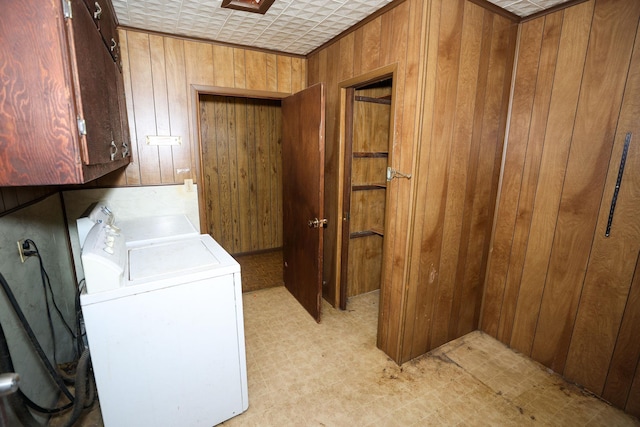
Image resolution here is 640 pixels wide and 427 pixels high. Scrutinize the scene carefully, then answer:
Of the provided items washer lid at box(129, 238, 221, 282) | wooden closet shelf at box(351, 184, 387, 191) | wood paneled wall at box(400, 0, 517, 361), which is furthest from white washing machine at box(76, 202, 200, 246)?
wood paneled wall at box(400, 0, 517, 361)

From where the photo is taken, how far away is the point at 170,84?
2.44 m

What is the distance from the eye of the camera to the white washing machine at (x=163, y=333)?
4.27ft

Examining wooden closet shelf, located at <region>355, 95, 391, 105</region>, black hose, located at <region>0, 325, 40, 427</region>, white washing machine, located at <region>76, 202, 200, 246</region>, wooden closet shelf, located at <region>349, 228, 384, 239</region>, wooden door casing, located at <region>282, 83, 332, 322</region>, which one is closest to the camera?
black hose, located at <region>0, 325, 40, 427</region>

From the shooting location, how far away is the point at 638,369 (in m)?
1.70

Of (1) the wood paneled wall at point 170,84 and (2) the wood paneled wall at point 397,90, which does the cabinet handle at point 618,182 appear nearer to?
(2) the wood paneled wall at point 397,90

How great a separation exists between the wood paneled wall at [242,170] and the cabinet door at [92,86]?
7.63 feet

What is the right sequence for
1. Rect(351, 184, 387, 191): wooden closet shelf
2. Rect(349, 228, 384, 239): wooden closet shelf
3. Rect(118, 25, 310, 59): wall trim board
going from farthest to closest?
Rect(349, 228, 384, 239): wooden closet shelf
Rect(351, 184, 387, 191): wooden closet shelf
Rect(118, 25, 310, 59): wall trim board

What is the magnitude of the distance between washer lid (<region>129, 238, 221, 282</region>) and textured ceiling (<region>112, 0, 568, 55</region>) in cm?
150

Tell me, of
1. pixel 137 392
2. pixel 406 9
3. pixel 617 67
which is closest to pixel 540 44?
pixel 617 67

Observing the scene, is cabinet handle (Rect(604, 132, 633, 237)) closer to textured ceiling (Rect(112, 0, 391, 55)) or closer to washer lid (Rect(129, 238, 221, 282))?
textured ceiling (Rect(112, 0, 391, 55))

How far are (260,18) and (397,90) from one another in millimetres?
1095

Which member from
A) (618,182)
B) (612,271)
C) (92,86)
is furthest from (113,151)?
(612,271)

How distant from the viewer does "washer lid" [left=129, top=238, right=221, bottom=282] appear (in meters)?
1.45

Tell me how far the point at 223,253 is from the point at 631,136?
2.31m
